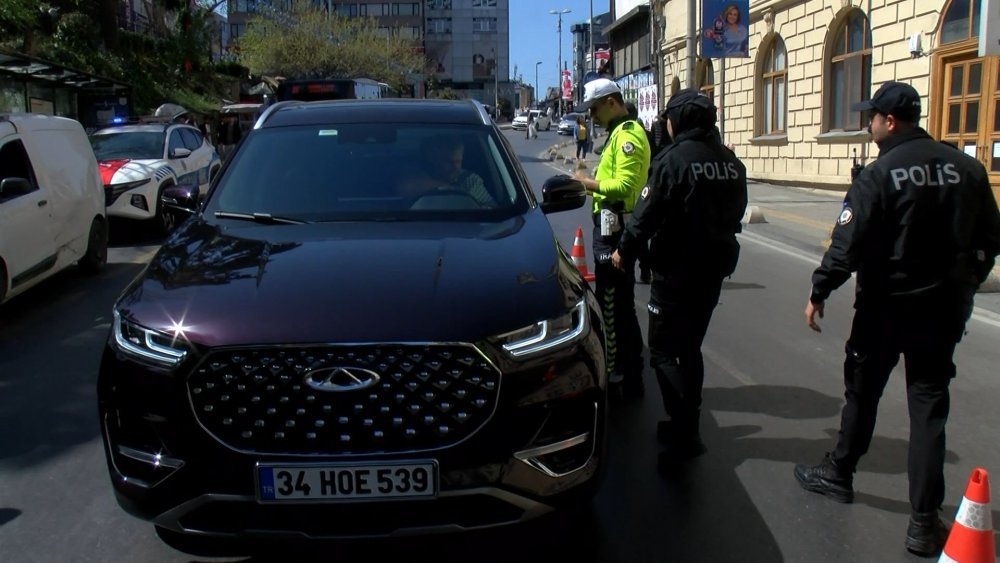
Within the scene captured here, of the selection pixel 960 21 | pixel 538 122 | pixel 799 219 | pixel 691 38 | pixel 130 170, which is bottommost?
pixel 799 219

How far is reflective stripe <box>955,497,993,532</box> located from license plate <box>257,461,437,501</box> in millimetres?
1798

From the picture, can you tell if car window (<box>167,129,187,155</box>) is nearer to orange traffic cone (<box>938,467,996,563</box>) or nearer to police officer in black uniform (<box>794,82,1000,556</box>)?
police officer in black uniform (<box>794,82,1000,556</box>)

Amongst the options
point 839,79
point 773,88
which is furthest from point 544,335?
point 773,88

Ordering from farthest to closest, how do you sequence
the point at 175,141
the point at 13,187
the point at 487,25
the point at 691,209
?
1. the point at 487,25
2. the point at 175,141
3. the point at 13,187
4. the point at 691,209

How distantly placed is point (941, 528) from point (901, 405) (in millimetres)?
2079

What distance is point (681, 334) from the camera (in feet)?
14.7

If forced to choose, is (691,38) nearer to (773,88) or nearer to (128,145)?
(773,88)

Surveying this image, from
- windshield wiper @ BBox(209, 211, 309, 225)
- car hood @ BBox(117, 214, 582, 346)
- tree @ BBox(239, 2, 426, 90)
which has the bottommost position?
car hood @ BBox(117, 214, 582, 346)

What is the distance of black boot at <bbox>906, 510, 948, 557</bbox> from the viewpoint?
3.64 meters

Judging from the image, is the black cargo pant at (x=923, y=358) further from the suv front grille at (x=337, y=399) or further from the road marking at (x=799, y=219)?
the road marking at (x=799, y=219)

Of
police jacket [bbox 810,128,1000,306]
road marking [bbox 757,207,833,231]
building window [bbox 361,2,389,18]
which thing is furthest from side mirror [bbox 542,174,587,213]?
building window [bbox 361,2,389,18]

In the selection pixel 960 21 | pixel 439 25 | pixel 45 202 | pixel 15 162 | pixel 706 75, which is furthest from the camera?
pixel 439 25

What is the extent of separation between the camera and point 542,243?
386cm

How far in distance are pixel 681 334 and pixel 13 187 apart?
20.0 ft
